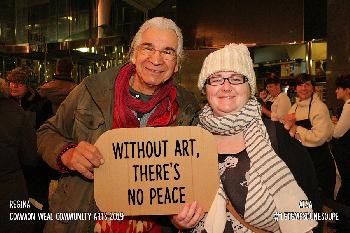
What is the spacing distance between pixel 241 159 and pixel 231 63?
54cm

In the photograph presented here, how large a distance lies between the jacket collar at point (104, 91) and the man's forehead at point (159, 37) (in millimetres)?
331

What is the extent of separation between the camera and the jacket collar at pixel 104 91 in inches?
96.2

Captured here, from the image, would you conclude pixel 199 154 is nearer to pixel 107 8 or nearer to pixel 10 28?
pixel 107 8

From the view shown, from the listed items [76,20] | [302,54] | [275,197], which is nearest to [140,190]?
[275,197]

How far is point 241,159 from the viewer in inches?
88.0

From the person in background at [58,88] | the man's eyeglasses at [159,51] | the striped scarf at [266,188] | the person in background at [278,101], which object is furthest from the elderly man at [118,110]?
the person in background at [278,101]

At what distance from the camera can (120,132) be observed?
84.3 inches

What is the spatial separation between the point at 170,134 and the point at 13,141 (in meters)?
1.53

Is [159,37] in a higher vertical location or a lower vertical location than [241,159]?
higher

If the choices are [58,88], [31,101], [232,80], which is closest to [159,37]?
[232,80]

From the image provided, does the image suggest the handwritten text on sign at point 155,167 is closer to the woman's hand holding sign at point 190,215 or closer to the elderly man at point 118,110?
the woman's hand holding sign at point 190,215

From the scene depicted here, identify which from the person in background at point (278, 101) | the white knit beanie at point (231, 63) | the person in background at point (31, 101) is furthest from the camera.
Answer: the person in background at point (278, 101)

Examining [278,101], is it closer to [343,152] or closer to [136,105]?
[343,152]

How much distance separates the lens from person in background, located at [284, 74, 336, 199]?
527 centimetres
